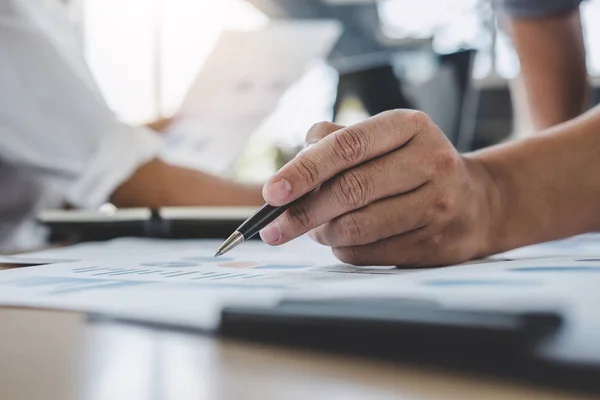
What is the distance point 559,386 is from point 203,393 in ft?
0.31

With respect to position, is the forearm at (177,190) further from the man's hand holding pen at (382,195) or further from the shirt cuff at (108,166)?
the man's hand holding pen at (382,195)

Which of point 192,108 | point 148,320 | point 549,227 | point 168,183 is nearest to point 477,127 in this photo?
point 192,108

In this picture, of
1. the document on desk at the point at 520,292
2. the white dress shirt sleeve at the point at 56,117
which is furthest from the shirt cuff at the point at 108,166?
the document on desk at the point at 520,292

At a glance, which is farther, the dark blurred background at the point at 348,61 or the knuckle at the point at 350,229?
the dark blurred background at the point at 348,61

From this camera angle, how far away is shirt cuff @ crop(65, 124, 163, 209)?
2.25 feet

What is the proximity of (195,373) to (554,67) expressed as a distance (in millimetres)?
1237

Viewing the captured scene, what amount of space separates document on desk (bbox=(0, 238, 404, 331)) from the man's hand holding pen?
0.9 inches

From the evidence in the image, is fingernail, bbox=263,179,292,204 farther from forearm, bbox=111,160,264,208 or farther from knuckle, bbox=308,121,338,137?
forearm, bbox=111,160,264,208

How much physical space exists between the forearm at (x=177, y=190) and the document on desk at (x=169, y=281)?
0.26 m

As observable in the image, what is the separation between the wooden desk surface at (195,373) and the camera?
15 centimetres

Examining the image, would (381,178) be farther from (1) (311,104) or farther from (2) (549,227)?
(1) (311,104)

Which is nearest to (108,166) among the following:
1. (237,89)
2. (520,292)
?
(237,89)

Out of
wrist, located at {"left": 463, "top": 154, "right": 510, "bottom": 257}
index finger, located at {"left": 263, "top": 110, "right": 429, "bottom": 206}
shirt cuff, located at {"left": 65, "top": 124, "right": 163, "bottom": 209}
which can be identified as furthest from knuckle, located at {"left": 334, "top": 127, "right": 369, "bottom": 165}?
shirt cuff, located at {"left": 65, "top": 124, "right": 163, "bottom": 209}

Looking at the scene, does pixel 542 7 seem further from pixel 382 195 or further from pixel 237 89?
pixel 382 195
